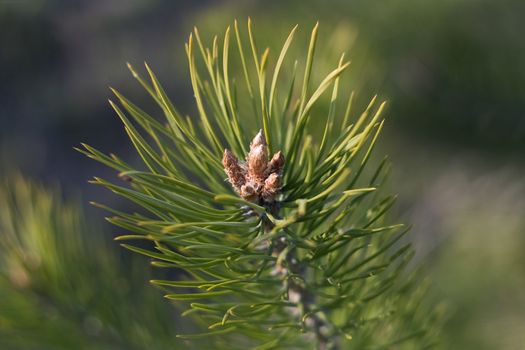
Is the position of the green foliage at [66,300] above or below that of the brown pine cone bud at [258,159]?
above

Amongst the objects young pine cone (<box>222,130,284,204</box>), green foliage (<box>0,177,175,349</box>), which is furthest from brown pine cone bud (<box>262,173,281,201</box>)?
green foliage (<box>0,177,175,349</box>)

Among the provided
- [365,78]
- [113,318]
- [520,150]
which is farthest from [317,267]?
[520,150]

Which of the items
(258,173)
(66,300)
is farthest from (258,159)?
(66,300)

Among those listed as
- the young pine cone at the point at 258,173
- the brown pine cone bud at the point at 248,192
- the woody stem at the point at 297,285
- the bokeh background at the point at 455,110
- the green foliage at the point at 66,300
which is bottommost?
the woody stem at the point at 297,285

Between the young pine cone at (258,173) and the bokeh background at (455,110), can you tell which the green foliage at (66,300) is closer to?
the bokeh background at (455,110)

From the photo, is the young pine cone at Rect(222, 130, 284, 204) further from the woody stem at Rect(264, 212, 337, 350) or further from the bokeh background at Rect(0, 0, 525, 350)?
the bokeh background at Rect(0, 0, 525, 350)

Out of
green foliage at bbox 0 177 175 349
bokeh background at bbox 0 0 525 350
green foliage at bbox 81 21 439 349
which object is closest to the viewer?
green foliage at bbox 81 21 439 349

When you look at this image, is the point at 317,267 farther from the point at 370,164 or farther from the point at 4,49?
the point at 4,49

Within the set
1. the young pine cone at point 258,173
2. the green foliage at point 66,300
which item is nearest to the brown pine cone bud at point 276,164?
the young pine cone at point 258,173

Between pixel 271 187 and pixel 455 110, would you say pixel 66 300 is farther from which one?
pixel 455 110
